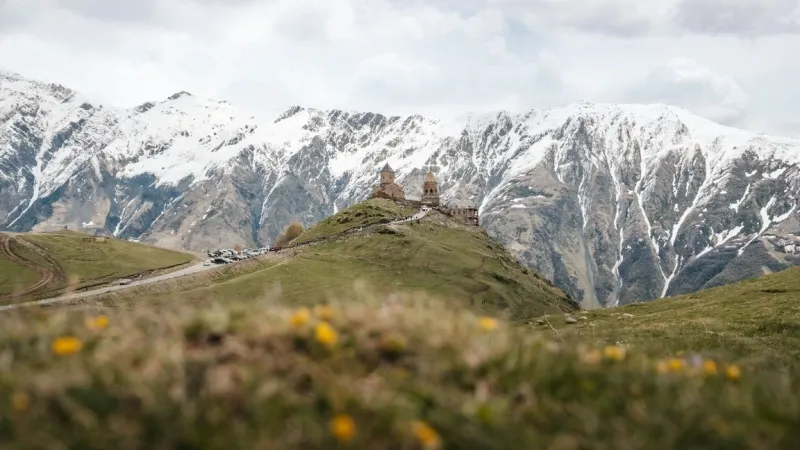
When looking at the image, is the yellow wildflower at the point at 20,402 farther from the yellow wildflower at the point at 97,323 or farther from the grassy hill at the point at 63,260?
the grassy hill at the point at 63,260

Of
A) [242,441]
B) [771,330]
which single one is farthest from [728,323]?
[242,441]

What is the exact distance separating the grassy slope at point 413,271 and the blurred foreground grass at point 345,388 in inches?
3933

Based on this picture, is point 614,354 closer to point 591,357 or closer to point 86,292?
point 591,357

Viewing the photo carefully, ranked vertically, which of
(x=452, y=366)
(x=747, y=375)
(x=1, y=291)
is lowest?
(x=1, y=291)

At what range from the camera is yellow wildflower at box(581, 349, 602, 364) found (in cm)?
1044

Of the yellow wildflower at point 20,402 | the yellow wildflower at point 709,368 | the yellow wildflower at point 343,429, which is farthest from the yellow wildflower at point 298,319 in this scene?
the yellow wildflower at point 709,368

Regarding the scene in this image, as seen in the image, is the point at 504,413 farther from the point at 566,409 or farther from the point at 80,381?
the point at 80,381

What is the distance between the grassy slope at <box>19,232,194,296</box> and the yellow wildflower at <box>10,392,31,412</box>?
147m

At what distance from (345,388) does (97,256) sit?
17126 cm

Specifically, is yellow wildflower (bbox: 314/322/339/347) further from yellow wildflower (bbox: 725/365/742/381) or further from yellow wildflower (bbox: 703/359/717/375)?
yellow wildflower (bbox: 725/365/742/381)

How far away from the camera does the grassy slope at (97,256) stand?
15425 cm

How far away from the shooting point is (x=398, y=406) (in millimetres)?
8000

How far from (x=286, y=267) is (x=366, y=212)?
230 feet

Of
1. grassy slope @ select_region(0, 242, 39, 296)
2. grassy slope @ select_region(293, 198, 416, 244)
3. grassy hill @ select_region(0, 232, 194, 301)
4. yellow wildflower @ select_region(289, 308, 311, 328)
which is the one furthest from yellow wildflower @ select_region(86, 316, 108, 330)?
grassy slope @ select_region(293, 198, 416, 244)
